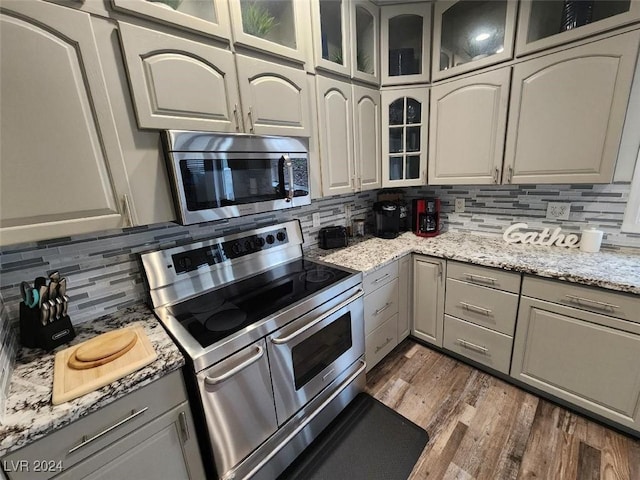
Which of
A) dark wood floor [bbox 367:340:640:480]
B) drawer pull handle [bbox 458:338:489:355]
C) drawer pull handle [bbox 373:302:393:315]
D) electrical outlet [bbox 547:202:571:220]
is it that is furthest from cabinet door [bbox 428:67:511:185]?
dark wood floor [bbox 367:340:640:480]

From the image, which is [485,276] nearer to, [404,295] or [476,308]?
[476,308]

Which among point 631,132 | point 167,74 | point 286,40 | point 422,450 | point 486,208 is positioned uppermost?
point 286,40

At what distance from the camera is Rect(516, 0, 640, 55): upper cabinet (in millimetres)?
1269

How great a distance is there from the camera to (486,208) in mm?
2102

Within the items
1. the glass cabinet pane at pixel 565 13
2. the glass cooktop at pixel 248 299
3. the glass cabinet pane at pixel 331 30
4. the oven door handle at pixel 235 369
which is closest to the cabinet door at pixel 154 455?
the oven door handle at pixel 235 369

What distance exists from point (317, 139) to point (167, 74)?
2.68ft

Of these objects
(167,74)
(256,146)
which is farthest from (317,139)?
(167,74)

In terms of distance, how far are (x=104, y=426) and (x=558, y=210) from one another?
255cm

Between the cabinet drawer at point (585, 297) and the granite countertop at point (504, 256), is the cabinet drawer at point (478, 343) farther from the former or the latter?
the granite countertop at point (504, 256)

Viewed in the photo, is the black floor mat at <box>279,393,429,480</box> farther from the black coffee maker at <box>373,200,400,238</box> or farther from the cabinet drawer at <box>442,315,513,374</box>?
the black coffee maker at <box>373,200,400,238</box>

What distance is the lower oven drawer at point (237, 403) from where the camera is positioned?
39.0 inches

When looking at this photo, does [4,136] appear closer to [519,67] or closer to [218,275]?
[218,275]

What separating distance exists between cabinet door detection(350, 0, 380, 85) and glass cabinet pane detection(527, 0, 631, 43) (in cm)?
88

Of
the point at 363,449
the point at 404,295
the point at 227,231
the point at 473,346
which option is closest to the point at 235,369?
the point at 227,231
